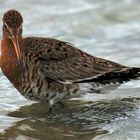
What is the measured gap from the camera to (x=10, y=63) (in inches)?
346

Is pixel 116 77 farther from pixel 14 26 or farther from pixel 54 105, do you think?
pixel 14 26

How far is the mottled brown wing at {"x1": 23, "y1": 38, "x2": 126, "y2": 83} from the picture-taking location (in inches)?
346

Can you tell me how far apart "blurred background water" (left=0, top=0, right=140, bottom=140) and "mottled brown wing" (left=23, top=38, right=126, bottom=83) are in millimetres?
329

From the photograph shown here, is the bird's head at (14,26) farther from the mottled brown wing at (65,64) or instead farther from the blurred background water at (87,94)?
the blurred background water at (87,94)

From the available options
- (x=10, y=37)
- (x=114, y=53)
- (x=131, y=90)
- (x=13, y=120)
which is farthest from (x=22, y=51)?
(x=114, y=53)

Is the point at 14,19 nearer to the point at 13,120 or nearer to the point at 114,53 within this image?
the point at 13,120

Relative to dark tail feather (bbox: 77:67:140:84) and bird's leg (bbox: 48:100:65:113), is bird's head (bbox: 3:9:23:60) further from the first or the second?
dark tail feather (bbox: 77:67:140:84)

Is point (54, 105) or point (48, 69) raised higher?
point (48, 69)

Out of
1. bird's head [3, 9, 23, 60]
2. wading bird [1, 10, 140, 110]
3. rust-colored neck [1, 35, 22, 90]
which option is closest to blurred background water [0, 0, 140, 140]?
wading bird [1, 10, 140, 110]

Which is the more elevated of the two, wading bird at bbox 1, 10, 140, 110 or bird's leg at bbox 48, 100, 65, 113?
wading bird at bbox 1, 10, 140, 110

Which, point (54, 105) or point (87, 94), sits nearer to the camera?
point (54, 105)

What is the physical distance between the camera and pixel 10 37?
345 inches

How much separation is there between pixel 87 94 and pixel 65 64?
592mm

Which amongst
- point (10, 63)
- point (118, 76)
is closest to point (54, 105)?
point (10, 63)
